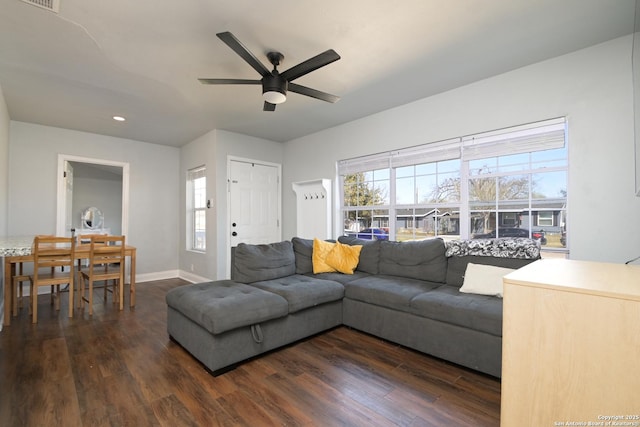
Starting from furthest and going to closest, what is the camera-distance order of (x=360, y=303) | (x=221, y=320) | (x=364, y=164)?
(x=364, y=164)
(x=360, y=303)
(x=221, y=320)

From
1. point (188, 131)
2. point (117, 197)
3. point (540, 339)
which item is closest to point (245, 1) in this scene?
point (540, 339)

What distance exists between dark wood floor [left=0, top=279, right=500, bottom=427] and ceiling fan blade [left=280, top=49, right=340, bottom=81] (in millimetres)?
2285

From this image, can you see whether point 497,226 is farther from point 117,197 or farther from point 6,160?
point 117,197

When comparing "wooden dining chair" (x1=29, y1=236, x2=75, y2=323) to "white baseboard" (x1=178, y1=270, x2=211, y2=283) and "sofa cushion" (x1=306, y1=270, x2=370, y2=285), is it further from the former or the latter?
"sofa cushion" (x1=306, y1=270, x2=370, y2=285)

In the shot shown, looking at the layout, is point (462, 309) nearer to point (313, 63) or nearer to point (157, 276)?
point (313, 63)

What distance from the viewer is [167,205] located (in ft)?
18.4

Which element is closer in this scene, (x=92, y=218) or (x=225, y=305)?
(x=225, y=305)

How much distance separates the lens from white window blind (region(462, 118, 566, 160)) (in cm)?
272

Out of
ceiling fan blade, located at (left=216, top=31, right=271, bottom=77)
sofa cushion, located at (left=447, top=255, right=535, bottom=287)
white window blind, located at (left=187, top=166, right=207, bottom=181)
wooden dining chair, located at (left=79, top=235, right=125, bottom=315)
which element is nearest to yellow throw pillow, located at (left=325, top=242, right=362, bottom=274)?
sofa cushion, located at (left=447, top=255, right=535, bottom=287)

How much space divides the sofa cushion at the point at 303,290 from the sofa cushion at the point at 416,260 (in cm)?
68

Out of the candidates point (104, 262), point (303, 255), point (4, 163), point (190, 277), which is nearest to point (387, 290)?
point (303, 255)

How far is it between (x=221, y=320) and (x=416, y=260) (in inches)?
81.0

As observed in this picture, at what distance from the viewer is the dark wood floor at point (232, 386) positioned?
5.47ft

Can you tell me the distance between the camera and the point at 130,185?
17.0 feet
